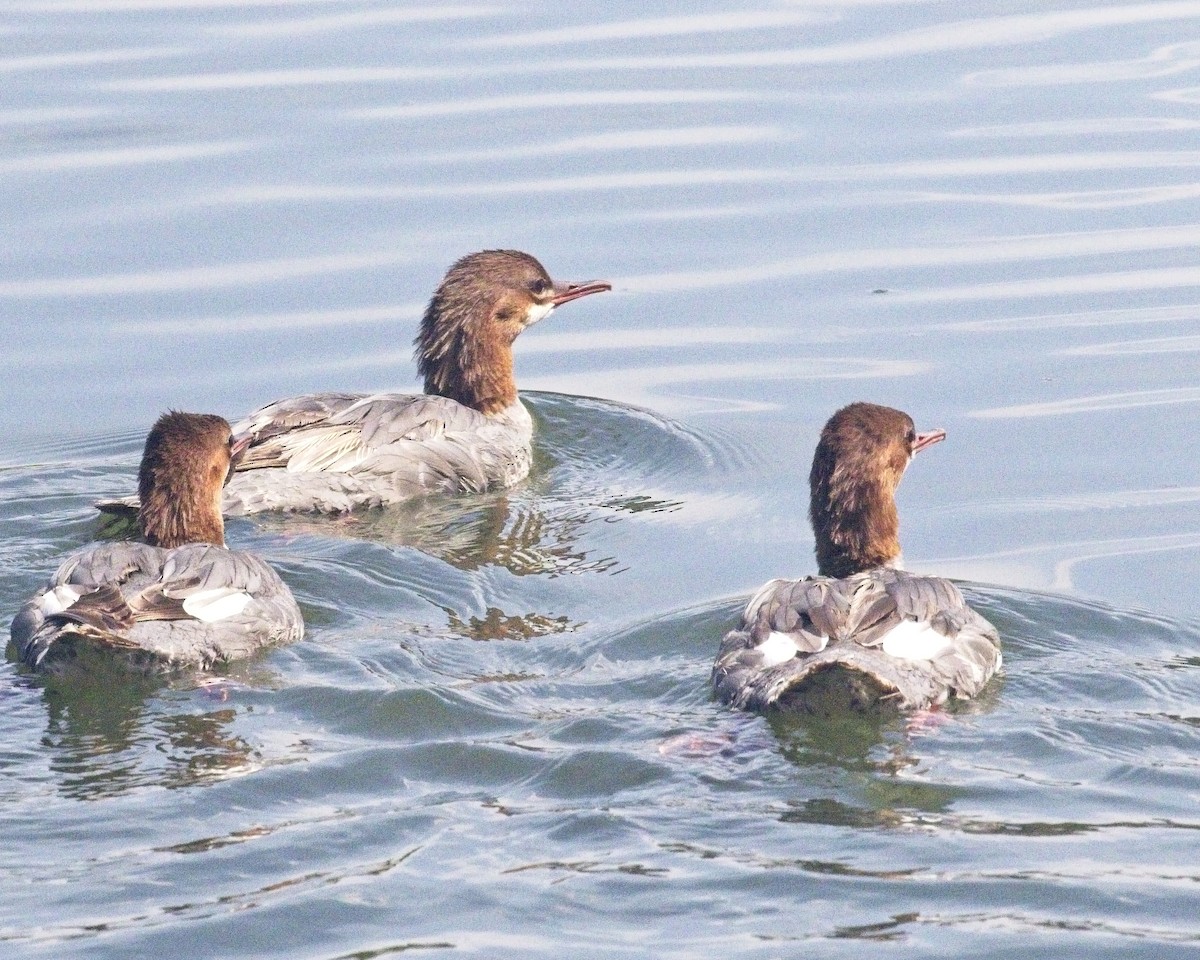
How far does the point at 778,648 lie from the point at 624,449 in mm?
4878

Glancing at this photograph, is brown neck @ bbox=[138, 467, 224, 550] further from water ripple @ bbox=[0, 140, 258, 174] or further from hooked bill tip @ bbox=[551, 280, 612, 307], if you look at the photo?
water ripple @ bbox=[0, 140, 258, 174]

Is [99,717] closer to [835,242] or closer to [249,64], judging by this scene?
[835,242]

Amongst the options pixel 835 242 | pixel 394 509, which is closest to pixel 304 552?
pixel 394 509

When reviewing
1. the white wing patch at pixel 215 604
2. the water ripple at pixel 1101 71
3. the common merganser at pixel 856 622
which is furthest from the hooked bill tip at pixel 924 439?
the water ripple at pixel 1101 71

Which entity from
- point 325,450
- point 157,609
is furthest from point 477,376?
point 157,609

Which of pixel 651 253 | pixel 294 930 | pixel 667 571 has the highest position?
pixel 651 253

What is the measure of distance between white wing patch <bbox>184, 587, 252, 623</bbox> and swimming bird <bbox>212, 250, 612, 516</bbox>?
2.72 metres

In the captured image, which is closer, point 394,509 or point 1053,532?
point 1053,532

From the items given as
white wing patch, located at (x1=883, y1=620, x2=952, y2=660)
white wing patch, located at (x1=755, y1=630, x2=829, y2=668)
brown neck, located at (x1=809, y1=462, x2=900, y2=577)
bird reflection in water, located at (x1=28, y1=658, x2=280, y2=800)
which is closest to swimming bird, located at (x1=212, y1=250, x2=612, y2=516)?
bird reflection in water, located at (x1=28, y1=658, x2=280, y2=800)

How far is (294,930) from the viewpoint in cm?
679

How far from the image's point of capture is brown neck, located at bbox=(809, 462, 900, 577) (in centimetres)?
1015

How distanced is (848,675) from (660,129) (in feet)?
39.6

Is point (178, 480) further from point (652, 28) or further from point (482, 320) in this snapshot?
point (652, 28)

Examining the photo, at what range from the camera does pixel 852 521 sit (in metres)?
10.2
